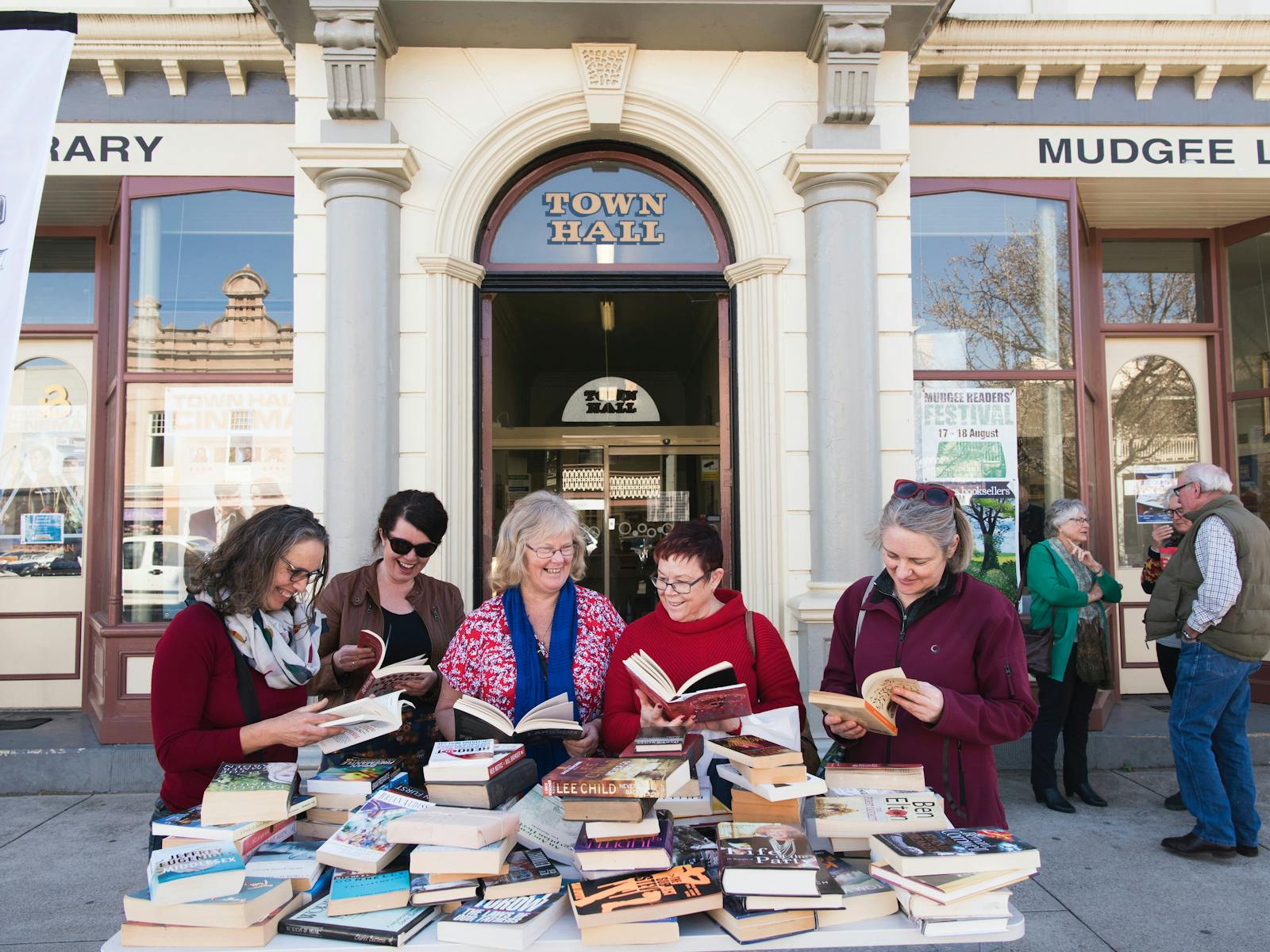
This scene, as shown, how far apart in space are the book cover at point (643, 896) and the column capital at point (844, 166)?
4.38 meters

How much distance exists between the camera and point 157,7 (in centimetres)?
575

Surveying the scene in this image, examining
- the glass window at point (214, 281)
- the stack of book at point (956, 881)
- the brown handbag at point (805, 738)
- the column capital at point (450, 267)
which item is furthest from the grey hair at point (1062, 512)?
the glass window at point (214, 281)

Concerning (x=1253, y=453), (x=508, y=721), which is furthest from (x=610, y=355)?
(x=508, y=721)

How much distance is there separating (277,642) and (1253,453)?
796 cm

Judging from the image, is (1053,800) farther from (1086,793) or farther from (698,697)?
(698,697)

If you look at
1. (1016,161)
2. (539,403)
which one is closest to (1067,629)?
(1016,161)

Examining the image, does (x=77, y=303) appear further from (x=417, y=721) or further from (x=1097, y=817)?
(x=1097, y=817)

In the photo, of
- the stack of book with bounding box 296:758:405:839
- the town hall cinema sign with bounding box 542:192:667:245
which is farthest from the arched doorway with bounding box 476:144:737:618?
the stack of book with bounding box 296:758:405:839

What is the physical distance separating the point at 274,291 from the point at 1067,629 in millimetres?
5659

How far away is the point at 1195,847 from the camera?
14.1 feet

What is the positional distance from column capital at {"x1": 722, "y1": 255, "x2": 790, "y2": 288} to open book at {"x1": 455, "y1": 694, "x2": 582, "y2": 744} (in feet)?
11.8

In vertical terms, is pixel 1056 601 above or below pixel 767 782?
above

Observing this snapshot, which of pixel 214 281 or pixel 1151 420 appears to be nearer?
pixel 214 281

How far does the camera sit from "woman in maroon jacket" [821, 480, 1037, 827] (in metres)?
2.41
